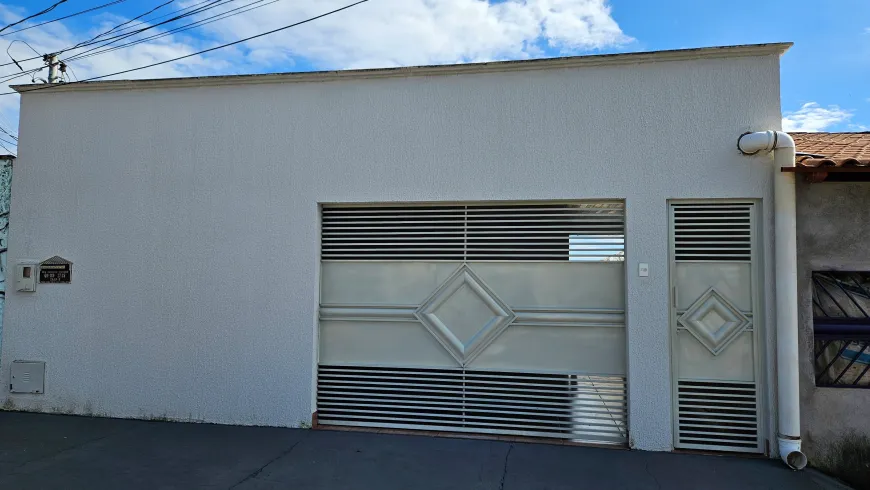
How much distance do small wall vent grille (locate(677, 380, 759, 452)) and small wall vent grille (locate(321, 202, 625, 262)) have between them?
1455 millimetres

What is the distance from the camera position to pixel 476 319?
5.60 metres

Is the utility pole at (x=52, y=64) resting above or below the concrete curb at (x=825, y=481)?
above

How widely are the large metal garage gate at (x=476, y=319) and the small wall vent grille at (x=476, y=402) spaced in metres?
0.01

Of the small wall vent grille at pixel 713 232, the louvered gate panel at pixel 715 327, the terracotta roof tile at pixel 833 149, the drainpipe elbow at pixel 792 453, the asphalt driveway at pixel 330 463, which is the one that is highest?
the terracotta roof tile at pixel 833 149

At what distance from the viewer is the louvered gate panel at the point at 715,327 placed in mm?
5070

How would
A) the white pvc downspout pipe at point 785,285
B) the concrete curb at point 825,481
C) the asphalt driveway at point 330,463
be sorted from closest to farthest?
the asphalt driveway at point 330,463 → the concrete curb at point 825,481 → the white pvc downspout pipe at point 785,285

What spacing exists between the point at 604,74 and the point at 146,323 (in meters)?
5.53

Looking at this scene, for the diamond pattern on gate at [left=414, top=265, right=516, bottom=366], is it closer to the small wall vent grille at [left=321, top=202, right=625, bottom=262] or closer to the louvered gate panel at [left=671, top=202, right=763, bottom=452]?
the small wall vent grille at [left=321, top=202, right=625, bottom=262]

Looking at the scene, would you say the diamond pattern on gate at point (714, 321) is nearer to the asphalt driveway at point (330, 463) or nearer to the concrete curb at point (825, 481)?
the asphalt driveway at point (330, 463)

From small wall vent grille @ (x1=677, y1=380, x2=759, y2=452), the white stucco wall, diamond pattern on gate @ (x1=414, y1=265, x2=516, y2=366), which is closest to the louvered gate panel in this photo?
small wall vent grille @ (x1=677, y1=380, x2=759, y2=452)

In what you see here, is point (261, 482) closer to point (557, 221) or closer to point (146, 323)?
point (146, 323)

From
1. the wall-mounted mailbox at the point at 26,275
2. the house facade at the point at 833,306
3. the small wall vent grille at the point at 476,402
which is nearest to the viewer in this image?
the house facade at the point at 833,306

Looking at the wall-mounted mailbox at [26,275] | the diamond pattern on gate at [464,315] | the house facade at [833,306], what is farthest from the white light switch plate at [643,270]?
the wall-mounted mailbox at [26,275]

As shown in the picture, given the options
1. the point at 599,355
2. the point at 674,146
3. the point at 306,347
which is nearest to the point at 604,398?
the point at 599,355
